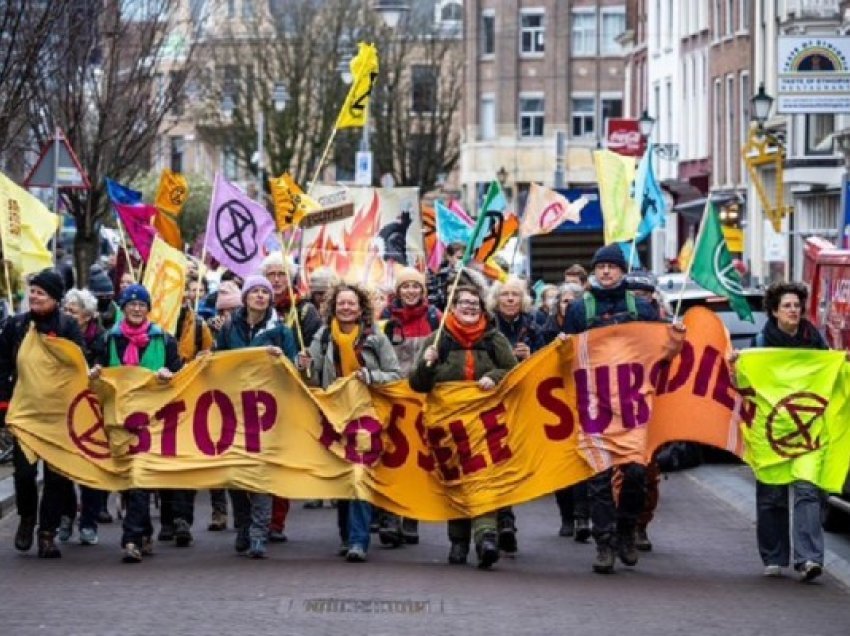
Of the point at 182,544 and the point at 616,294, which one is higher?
the point at 616,294

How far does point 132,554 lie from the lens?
15039mm

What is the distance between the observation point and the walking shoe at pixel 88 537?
53.3 feet

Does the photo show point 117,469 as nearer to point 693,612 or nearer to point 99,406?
point 99,406

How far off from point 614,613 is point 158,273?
6773 mm

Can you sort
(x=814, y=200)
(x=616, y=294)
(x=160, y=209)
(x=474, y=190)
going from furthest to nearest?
(x=474, y=190) < (x=814, y=200) < (x=160, y=209) < (x=616, y=294)

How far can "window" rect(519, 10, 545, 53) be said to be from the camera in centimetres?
8825

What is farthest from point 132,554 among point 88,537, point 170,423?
point 88,537

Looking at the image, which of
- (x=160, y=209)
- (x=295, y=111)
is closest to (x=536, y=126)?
(x=295, y=111)

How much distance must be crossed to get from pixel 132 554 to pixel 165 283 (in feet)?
13.5

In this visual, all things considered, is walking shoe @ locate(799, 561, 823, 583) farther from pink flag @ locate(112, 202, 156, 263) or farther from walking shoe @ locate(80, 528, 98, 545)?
pink flag @ locate(112, 202, 156, 263)

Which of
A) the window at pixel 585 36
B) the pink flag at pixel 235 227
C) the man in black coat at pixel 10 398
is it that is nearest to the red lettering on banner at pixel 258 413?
the man in black coat at pixel 10 398

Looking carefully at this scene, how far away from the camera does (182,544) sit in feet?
53.1

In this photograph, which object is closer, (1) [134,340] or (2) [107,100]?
(1) [134,340]

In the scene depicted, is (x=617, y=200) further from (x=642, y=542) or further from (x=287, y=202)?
(x=642, y=542)
